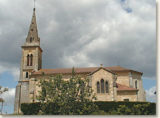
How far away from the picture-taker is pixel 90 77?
2927cm

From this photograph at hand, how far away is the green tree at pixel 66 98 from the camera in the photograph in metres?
16.0

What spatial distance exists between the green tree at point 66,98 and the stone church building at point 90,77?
245 cm

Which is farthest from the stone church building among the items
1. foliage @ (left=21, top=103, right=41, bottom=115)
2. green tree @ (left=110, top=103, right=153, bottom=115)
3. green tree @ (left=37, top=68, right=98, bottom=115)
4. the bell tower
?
green tree @ (left=110, top=103, right=153, bottom=115)

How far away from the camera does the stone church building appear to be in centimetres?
2830

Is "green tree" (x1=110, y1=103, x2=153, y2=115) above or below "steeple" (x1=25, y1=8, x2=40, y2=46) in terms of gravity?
below

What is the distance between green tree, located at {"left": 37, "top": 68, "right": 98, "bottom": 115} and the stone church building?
2.45m

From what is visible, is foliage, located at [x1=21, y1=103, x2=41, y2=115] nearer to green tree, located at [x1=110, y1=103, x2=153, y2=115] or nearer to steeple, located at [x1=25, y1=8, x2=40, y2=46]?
green tree, located at [x1=110, y1=103, x2=153, y2=115]

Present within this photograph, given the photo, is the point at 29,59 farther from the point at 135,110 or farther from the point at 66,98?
the point at 135,110

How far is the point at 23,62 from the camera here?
41.1m

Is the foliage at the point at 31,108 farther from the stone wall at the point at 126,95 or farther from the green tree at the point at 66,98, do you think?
the stone wall at the point at 126,95

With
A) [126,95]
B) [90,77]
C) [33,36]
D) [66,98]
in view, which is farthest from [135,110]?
[33,36]

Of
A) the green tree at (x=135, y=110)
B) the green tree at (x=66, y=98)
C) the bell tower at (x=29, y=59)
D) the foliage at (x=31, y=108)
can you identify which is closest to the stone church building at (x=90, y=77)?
the bell tower at (x=29, y=59)

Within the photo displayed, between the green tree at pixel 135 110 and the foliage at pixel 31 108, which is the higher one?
the green tree at pixel 135 110

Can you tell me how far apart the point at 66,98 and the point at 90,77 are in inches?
511
